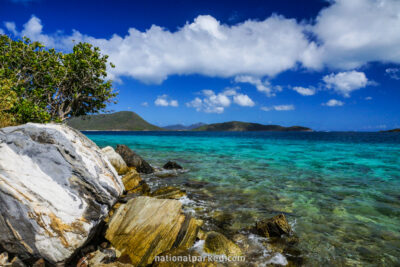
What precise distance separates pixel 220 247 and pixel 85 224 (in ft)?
11.9

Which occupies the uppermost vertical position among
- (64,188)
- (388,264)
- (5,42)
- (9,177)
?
(5,42)

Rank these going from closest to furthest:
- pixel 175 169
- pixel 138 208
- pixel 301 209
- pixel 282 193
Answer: pixel 138 208 < pixel 301 209 < pixel 282 193 < pixel 175 169

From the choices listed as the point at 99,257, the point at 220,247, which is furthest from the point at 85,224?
the point at 220,247

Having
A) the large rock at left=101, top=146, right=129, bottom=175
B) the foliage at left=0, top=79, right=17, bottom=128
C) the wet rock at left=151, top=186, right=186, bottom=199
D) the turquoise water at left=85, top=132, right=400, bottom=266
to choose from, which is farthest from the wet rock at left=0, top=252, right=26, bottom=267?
the large rock at left=101, top=146, right=129, bottom=175

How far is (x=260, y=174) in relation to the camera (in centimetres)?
1673

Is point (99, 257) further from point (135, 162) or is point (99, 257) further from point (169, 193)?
point (135, 162)

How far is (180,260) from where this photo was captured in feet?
16.2

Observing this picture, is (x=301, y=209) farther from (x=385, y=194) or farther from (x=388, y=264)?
(x=385, y=194)

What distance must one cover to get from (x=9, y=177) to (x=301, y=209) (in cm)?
1062

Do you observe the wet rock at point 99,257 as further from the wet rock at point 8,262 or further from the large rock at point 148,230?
the wet rock at point 8,262

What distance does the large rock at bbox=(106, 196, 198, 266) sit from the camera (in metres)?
5.45

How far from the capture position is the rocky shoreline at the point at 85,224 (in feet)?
15.1

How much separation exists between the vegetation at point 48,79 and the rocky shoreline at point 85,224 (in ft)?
24.9

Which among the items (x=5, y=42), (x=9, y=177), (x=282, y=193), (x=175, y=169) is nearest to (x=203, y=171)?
(x=175, y=169)
